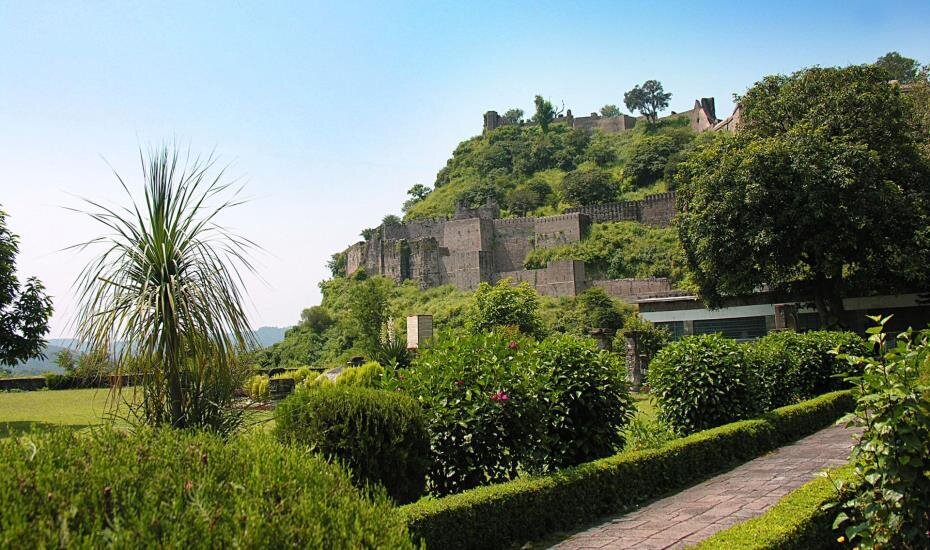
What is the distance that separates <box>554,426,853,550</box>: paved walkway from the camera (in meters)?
4.94

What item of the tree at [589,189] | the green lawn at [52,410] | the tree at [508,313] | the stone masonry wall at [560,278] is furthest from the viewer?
the tree at [589,189]

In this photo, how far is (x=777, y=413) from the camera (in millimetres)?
8969

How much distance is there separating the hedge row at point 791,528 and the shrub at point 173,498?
2515 mm

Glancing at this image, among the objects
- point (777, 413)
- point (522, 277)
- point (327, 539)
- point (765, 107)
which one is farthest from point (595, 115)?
point (327, 539)

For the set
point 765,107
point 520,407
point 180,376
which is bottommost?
point 520,407

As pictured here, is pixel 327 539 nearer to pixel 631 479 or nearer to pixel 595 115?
pixel 631 479

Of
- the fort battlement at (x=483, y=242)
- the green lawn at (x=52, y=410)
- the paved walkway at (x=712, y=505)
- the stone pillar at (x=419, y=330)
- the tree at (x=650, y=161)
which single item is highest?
the tree at (x=650, y=161)

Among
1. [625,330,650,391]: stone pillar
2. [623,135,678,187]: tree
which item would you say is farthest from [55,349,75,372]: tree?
[623,135,678,187]: tree

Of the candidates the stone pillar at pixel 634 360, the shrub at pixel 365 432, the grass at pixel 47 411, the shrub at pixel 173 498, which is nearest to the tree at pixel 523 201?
the stone pillar at pixel 634 360

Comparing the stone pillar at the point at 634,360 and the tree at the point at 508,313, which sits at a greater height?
the tree at the point at 508,313

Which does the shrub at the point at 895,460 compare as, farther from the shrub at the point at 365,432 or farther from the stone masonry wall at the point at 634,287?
the stone masonry wall at the point at 634,287

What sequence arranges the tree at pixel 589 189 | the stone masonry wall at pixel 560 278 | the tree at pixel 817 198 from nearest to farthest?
the tree at pixel 817 198 < the stone masonry wall at pixel 560 278 < the tree at pixel 589 189

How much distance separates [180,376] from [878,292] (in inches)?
902

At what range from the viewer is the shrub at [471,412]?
584 centimetres
